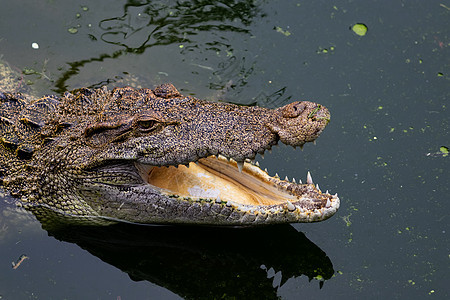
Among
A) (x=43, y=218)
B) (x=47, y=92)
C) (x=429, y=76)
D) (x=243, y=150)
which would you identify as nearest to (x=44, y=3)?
(x=47, y=92)

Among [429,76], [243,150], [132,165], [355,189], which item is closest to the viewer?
[243,150]

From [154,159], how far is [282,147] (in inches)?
58.9

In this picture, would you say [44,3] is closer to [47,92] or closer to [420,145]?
[47,92]

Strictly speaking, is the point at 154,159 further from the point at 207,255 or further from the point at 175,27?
the point at 175,27

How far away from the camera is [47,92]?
19.7ft

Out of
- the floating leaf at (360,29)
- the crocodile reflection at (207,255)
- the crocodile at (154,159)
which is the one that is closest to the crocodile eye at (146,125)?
the crocodile at (154,159)

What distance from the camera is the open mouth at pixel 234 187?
448 cm

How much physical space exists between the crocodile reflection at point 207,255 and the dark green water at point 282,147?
0.01 meters

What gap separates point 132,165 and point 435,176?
8.59ft

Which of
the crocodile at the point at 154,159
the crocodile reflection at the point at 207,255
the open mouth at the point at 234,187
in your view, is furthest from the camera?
the crocodile reflection at the point at 207,255

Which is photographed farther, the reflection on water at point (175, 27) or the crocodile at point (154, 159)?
the reflection on water at point (175, 27)

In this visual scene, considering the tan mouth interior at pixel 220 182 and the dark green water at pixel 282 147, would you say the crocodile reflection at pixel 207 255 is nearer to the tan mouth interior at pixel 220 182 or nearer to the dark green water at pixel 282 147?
the dark green water at pixel 282 147

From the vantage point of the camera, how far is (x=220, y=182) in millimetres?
4770

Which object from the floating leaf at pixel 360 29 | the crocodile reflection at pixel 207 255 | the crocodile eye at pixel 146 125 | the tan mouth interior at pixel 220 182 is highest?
the crocodile eye at pixel 146 125
